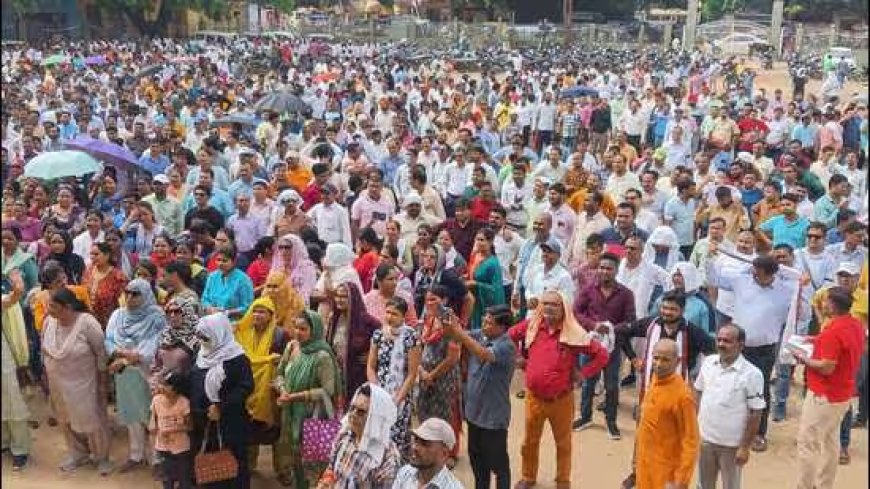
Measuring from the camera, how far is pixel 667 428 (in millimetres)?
4031

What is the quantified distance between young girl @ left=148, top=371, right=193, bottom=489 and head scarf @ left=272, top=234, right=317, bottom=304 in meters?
1.66

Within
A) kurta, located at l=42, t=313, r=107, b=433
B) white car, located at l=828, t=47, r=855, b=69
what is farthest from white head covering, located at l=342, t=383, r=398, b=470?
white car, located at l=828, t=47, r=855, b=69

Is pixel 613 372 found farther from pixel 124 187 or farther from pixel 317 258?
pixel 124 187

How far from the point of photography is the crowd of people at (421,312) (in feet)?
13.4

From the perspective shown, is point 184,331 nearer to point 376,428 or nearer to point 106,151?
point 376,428

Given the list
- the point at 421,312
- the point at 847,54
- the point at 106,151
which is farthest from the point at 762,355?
the point at 106,151

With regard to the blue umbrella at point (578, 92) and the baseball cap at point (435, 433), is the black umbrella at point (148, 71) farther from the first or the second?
the baseball cap at point (435, 433)

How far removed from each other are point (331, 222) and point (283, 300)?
2.03 m

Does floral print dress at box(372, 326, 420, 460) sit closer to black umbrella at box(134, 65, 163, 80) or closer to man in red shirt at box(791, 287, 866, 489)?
man in red shirt at box(791, 287, 866, 489)

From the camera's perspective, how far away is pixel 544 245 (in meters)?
5.73

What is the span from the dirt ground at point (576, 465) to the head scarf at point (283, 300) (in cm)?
89

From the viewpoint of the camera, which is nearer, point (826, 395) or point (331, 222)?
point (826, 395)

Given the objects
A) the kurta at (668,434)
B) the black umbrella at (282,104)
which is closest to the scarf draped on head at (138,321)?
the kurta at (668,434)

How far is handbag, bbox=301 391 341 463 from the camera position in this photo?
4.45 meters
